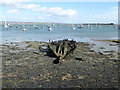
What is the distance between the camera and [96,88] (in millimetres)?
10289

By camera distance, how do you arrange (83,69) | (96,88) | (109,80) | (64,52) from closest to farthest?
(96,88) < (109,80) < (83,69) < (64,52)

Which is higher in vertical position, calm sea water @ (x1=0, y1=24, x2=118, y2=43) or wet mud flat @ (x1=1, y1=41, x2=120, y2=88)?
calm sea water @ (x1=0, y1=24, x2=118, y2=43)

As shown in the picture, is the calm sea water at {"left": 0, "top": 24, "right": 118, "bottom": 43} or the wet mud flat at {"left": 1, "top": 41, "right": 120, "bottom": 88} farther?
the calm sea water at {"left": 0, "top": 24, "right": 118, "bottom": 43}

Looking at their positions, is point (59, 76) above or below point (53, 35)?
below

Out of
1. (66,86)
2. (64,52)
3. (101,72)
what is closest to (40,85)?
(66,86)

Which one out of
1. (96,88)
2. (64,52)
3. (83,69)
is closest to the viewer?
(96,88)

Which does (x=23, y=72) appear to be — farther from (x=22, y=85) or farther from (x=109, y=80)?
(x=109, y=80)

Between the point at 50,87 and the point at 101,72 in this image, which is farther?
the point at 101,72

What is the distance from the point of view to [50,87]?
1034 cm

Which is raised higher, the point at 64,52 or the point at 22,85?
the point at 64,52

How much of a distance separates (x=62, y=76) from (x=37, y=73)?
254 cm

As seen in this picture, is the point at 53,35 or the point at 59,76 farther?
the point at 53,35

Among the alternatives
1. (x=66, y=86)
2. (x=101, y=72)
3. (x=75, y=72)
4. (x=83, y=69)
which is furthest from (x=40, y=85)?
(x=101, y=72)

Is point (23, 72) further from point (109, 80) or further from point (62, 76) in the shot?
point (109, 80)
